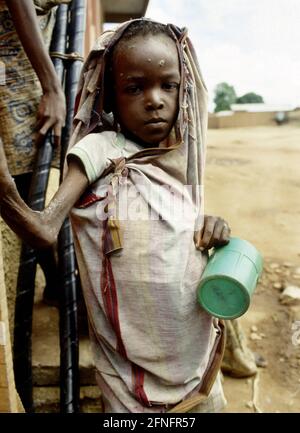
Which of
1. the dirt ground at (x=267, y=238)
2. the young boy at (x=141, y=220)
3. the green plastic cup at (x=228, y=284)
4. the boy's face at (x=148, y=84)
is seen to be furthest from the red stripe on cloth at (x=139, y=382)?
the dirt ground at (x=267, y=238)

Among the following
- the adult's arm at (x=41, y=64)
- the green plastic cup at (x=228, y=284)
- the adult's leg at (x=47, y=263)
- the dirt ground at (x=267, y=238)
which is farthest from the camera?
the dirt ground at (x=267, y=238)

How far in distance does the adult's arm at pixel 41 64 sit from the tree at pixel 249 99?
1104 inches

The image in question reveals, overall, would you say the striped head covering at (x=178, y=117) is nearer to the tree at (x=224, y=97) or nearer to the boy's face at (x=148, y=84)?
the boy's face at (x=148, y=84)

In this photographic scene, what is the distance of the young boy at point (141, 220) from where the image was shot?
4.45 ft

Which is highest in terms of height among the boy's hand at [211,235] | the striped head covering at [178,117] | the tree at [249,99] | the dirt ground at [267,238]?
the striped head covering at [178,117]

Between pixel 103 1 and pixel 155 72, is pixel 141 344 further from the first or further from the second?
pixel 103 1

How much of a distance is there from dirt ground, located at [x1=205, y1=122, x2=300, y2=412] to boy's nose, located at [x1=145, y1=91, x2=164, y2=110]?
1.92m

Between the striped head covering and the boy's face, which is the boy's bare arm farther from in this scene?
the boy's face

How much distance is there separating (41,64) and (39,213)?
792 mm

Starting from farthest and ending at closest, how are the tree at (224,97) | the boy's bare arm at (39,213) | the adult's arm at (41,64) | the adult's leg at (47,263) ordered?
the tree at (224,97)
the adult's leg at (47,263)
the adult's arm at (41,64)
the boy's bare arm at (39,213)

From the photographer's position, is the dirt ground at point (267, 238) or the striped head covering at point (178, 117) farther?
the dirt ground at point (267, 238)

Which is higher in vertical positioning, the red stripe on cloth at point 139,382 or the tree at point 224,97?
the red stripe on cloth at point 139,382

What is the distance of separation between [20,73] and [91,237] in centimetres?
86
